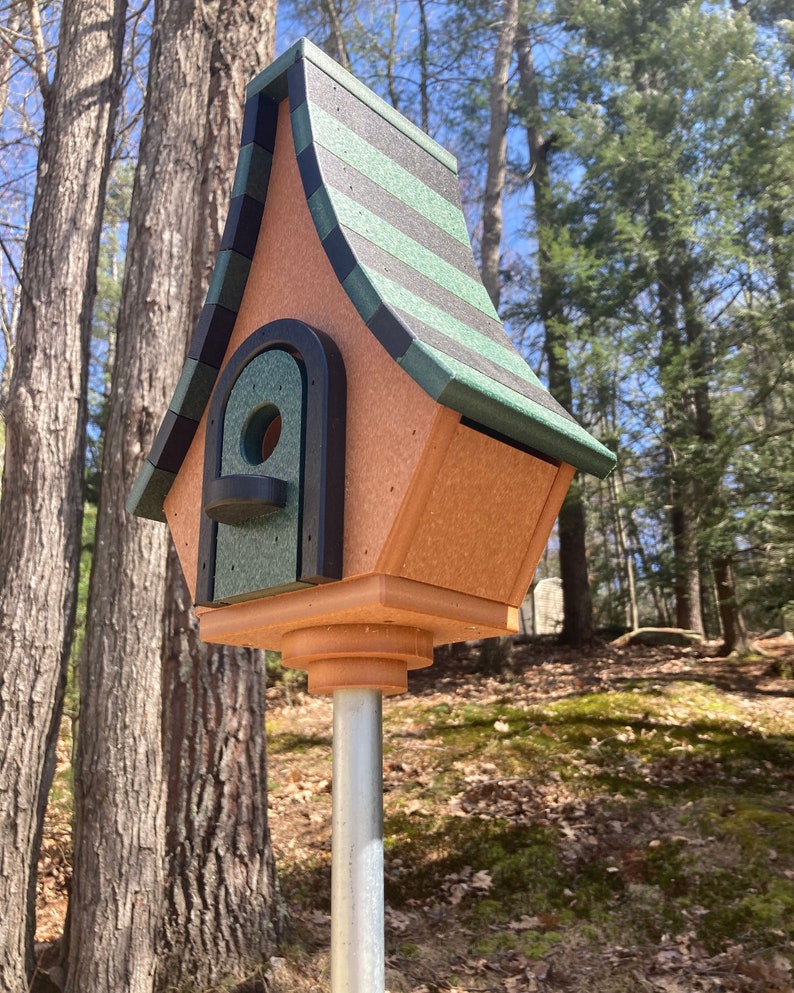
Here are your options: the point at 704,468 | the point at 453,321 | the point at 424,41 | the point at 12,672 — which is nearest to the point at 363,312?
the point at 453,321

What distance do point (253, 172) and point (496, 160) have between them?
9441 millimetres

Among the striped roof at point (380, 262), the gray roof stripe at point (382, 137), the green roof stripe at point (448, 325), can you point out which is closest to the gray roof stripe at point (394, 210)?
the striped roof at point (380, 262)

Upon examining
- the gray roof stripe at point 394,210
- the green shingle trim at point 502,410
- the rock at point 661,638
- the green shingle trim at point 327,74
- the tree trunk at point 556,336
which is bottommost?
the green shingle trim at point 502,410

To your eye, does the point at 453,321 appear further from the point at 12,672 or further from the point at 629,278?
the point at 629,278

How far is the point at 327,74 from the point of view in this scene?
148 centimetres

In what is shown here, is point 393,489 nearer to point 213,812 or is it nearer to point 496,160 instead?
point 213,812

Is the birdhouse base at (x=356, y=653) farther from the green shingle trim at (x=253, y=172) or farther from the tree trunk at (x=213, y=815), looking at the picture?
the tree trunk at (x=213, y=815)

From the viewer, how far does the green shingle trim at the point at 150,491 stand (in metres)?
1.56

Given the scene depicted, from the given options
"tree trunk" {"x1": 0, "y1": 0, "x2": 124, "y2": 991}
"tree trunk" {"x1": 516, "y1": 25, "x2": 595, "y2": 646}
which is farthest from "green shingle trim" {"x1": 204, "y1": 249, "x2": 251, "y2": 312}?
"tree trunk" {"x1": 516, "y1": 25, "x2": 595, "y2": 646}

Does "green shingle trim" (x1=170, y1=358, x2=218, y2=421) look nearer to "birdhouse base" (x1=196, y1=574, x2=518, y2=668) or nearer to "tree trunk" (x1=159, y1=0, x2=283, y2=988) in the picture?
"birdhouse base" (x1=196, y1=574, x2=518, y2=668)

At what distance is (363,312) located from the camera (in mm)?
1189

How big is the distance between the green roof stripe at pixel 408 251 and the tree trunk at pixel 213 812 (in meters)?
2.42

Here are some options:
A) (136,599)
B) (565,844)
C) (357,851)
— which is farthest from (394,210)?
(565,844)

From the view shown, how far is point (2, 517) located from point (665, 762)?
15.3 feet
